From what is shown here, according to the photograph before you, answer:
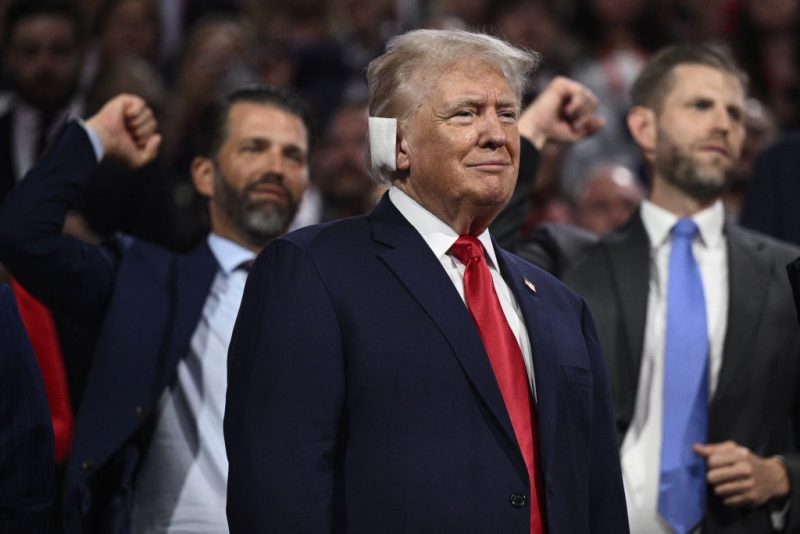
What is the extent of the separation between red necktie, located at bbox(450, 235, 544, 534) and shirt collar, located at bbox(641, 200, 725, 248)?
131cm

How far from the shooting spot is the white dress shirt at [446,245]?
301 centimetres

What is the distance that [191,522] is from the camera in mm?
3670

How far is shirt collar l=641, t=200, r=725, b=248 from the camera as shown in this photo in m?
4.20

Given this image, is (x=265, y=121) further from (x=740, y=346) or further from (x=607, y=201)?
(x=607, y=201)

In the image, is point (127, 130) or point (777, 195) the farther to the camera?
point (777, 195)

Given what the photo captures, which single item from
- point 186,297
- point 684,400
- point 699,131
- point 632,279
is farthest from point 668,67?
point 186,297

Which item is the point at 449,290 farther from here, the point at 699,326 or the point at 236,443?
the point at 699,326

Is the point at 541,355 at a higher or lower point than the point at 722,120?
lower

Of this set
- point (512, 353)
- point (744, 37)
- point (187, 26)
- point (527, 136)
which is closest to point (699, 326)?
point (527, 136)

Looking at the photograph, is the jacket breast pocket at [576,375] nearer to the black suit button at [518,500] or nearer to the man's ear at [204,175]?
the black suit button at [518,500]

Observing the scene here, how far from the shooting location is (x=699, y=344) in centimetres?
398

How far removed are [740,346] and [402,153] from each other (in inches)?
54.6

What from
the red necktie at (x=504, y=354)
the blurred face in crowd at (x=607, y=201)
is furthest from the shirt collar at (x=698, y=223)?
the blurred face in crowd at (x=607, y=201)

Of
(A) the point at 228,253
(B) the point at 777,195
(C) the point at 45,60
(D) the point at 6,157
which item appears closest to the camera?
(A) the point at 228,253
